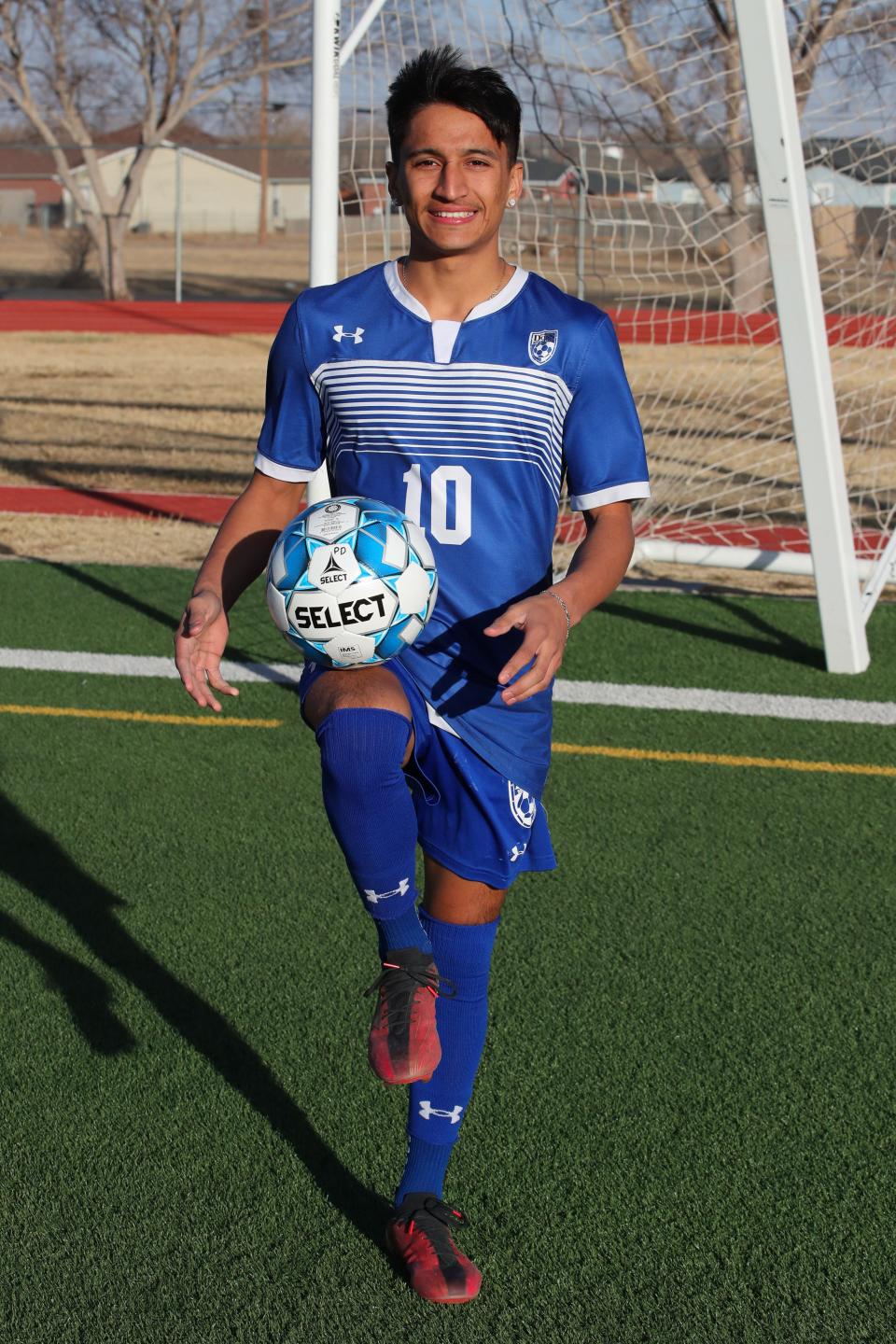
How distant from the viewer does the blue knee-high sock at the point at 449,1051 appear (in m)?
2.69

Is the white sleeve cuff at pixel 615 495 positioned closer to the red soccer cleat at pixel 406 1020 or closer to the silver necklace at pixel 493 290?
the silver necklace at pixel 493 290

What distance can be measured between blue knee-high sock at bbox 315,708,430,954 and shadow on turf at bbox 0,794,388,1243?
75cm

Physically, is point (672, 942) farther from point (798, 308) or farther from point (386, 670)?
point (798, 308)

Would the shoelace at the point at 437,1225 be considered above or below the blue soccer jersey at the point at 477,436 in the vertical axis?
below


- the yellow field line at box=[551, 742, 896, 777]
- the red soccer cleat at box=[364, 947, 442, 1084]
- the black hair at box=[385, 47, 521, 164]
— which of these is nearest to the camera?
the red soccer cleat at box=[364, 947, 442, 1084]

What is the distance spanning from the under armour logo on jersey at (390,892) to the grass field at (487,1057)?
754 mm

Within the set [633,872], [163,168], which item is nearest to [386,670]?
[633,872]

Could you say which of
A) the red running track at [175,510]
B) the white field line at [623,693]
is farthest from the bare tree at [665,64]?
the red running track at [175,510]

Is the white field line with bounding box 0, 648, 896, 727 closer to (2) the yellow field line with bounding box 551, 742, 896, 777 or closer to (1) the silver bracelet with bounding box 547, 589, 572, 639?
(2) the yellow field line with bounding box 551, 742, 896, 777

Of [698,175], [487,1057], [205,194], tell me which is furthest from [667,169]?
[205,194]

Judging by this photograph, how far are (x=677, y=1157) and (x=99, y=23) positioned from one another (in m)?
30.8

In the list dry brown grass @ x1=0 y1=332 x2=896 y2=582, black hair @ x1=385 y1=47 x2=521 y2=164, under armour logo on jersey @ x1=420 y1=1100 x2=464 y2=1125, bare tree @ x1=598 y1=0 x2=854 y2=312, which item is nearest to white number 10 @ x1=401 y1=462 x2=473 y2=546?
black hair @ x1=385 y1=47 x2=521 y2=164

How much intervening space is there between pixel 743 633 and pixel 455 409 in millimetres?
5099

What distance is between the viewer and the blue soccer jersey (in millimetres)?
2623
